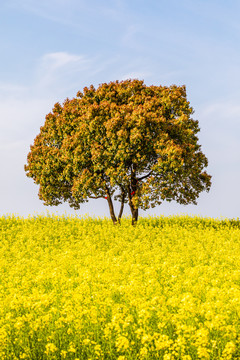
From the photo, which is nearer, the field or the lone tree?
the field

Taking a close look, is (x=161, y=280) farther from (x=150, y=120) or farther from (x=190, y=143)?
(x=190, y=143)

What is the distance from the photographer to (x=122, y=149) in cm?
→ 2552

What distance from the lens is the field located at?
7.05 metres

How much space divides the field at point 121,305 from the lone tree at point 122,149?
4433 millimetres

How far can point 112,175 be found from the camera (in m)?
26.0

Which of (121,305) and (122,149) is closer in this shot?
(121,305)

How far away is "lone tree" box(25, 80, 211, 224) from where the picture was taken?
84.8 feet

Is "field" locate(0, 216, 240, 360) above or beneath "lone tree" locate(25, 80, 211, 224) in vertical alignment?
beneath

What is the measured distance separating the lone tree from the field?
175 inches

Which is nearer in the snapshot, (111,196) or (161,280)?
(161,280)

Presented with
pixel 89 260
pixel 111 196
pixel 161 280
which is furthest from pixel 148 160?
pixel 161 280

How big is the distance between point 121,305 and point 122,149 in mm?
17732

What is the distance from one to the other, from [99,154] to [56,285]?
15506 mm

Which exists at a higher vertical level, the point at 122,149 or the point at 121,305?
the point at 122,149
